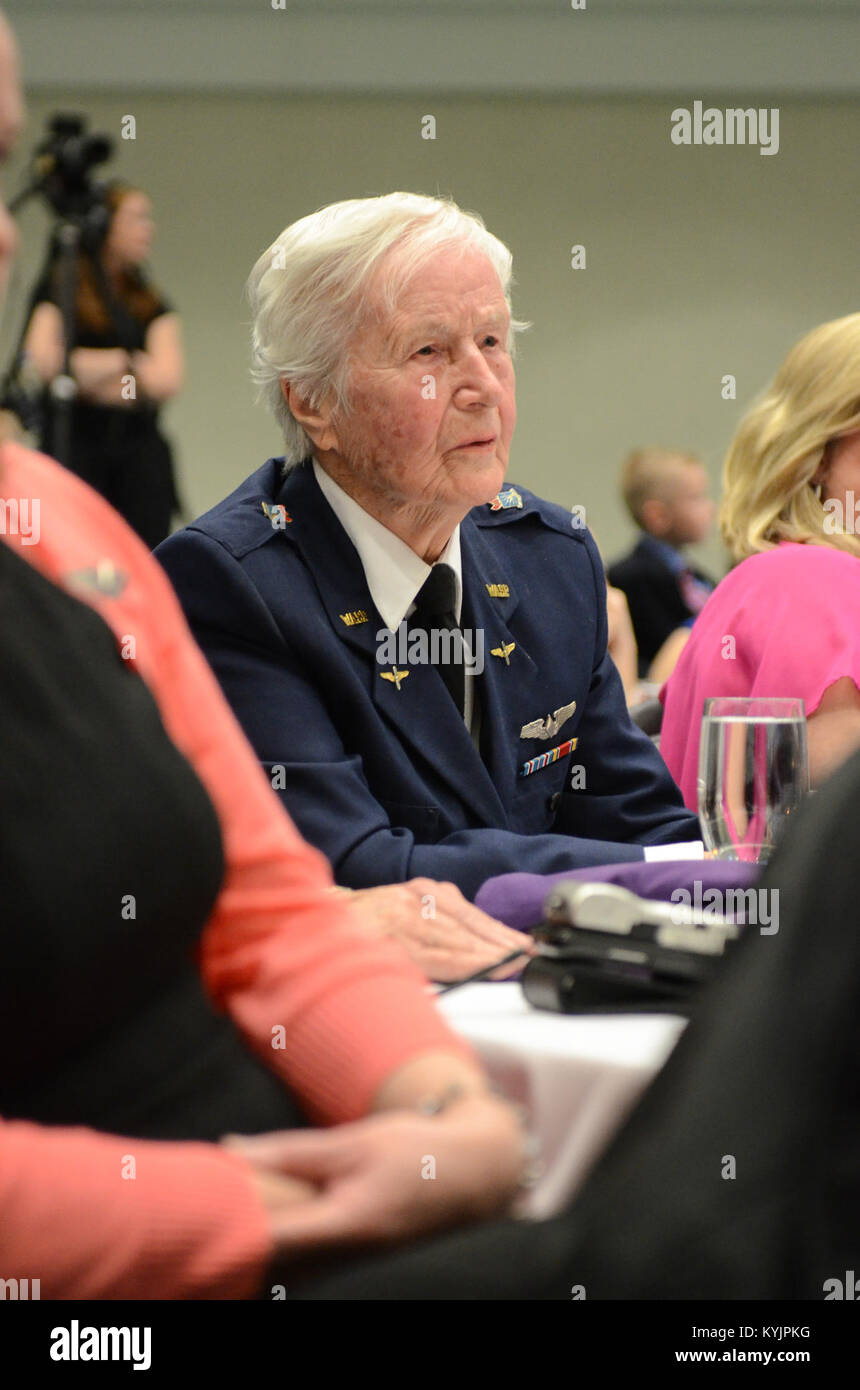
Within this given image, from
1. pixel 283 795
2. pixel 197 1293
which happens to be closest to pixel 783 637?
pixel 283 795

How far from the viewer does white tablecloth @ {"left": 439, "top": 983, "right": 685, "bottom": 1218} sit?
94 centimetres

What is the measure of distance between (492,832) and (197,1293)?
0.85 metres

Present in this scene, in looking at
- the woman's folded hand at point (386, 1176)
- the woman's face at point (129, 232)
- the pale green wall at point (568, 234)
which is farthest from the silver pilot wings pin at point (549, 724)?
the pale green wall at point (568, 234)

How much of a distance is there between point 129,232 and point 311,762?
3.34 m

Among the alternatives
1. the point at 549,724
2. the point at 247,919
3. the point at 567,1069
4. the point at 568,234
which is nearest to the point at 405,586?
the point at 549,724

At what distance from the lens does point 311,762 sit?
1634 millimetres

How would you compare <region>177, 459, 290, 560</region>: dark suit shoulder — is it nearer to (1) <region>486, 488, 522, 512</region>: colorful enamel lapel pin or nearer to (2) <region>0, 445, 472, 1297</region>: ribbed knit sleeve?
(1) <region>486, 488, 522, 512</region>: colorful enamel lapel pin

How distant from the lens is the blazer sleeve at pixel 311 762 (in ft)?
5.12

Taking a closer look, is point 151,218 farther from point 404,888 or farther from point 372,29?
point 404,888

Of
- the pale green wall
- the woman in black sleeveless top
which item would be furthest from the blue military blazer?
the pale green wall

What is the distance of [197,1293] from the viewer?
79 cm

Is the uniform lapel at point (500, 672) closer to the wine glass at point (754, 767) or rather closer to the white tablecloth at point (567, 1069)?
the wine glass at point (754, 767)

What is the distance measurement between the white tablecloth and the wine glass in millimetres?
382

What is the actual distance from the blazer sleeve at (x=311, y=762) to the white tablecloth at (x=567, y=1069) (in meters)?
0.49
